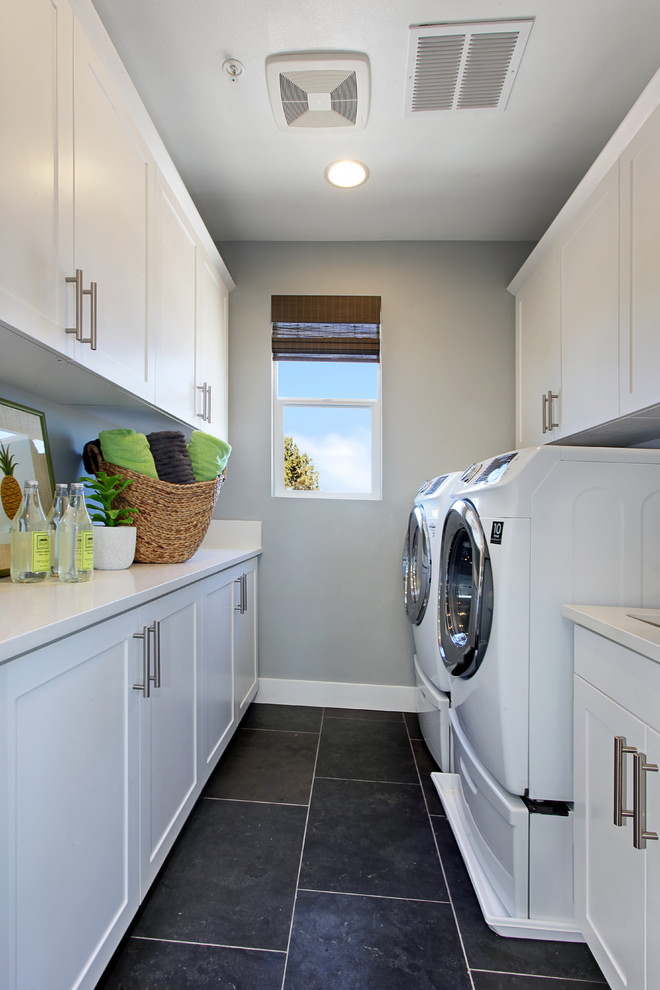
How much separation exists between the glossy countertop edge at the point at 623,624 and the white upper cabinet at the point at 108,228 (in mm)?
1310

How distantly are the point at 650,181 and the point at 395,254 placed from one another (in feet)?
4.94

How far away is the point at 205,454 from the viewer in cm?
193

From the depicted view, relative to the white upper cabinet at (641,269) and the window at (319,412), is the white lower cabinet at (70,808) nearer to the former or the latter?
the white upper cabinet at (641,269)

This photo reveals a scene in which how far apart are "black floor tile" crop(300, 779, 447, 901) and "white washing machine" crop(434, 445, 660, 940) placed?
0.72 feet

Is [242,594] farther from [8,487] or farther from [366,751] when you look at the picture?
[8,487]

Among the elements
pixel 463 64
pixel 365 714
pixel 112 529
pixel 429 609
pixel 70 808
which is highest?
pixel 463 64

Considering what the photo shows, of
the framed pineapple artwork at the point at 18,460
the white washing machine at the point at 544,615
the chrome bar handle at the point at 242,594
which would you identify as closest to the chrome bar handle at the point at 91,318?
the framed pineapple artwork at the point at 18,460

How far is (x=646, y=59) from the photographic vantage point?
1.56 meters

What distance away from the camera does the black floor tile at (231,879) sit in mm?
1244

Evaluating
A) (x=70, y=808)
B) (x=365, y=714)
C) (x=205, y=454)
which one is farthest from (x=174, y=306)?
(x=365, y=714)

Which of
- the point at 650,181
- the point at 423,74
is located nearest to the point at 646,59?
the point at 650,181

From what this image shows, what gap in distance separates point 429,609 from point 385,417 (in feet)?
3.60

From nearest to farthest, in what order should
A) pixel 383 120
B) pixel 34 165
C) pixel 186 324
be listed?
pixel 34 165 < pixel 383 120 < pixel 186 324

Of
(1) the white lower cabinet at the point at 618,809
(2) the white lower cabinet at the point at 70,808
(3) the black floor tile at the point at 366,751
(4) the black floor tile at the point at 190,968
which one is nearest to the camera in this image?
(2) the white lower cabinet at the point at 70,808
